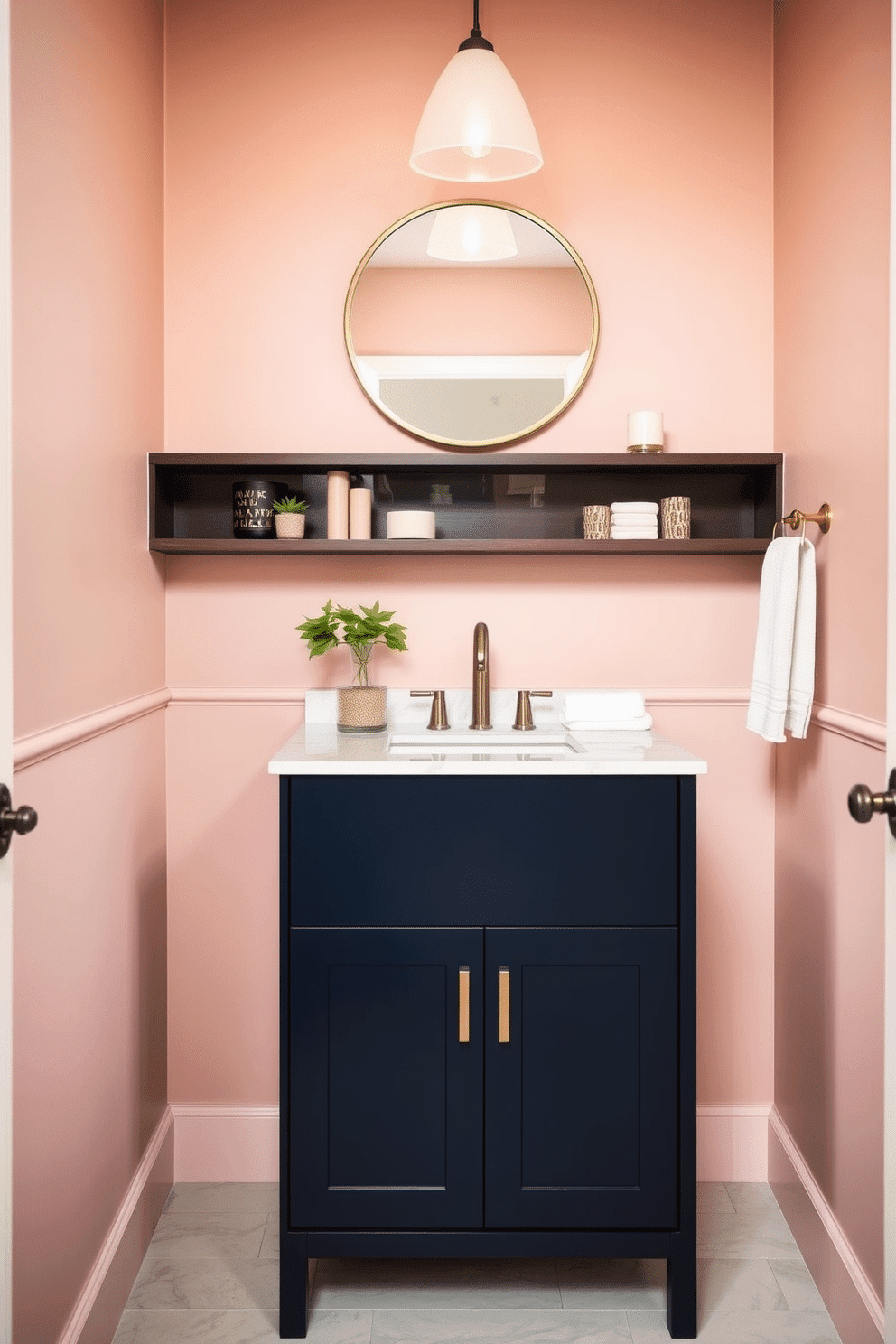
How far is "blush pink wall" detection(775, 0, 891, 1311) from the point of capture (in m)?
1.60

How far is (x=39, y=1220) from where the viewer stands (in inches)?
54.2

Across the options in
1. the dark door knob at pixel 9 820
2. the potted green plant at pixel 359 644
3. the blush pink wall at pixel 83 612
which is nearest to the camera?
the dark door knob at pixel 9 820

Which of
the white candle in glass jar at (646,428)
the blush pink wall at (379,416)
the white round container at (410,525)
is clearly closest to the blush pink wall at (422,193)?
the blush pink wall at (379,416)

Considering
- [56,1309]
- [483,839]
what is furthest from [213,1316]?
[483,839]

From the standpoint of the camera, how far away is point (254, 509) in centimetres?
207

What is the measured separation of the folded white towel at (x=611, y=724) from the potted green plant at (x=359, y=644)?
392 millimetres

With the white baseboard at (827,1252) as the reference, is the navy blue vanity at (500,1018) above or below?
above

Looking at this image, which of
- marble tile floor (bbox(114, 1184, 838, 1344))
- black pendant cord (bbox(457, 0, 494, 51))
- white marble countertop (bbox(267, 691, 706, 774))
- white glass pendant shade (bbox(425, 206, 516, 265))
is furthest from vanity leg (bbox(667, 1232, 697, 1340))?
black pendant cord (bbox(457, 0, 494, 51))

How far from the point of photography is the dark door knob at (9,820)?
1002 millimetres

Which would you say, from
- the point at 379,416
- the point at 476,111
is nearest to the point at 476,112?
the point at 476,111

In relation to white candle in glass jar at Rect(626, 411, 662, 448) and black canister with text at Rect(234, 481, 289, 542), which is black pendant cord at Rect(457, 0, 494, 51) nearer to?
white candle in glass jar at Rect(626, 411, 662, 448)

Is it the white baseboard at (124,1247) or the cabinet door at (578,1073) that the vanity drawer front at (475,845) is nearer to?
the cabinet door at (578,1073)

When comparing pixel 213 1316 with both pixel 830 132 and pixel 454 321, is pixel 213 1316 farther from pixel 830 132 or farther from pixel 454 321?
pixel 830 132

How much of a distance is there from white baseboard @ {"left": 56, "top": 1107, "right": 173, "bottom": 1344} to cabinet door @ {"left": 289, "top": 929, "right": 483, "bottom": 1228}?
0.33 meters
